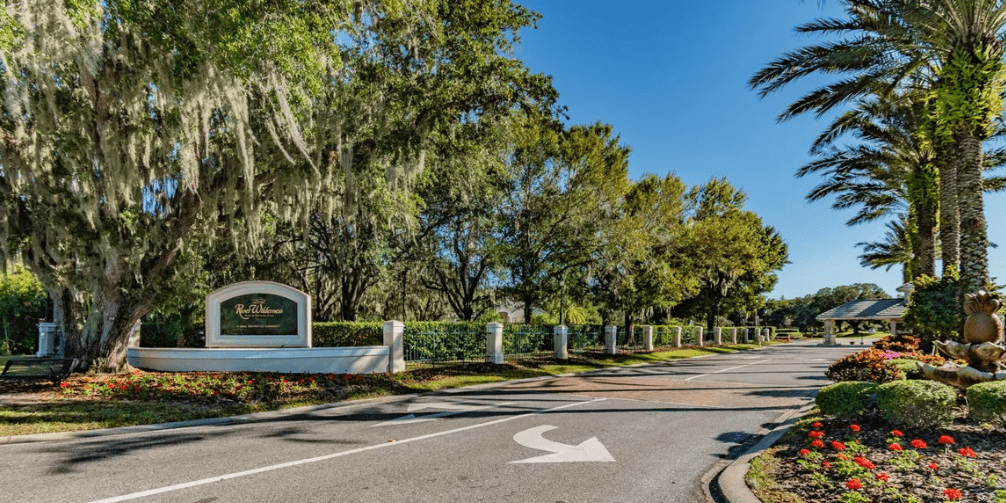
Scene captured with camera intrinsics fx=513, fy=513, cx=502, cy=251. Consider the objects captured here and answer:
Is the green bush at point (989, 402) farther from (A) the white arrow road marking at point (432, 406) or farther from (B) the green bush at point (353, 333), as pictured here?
(B) the green bush at point (353, 333)

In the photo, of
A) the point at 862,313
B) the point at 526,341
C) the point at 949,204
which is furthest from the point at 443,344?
the point at 862,313

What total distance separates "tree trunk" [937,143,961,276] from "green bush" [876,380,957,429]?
8714 mm

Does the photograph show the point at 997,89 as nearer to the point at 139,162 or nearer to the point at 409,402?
the point at 409,402

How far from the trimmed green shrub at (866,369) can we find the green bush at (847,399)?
8.46 feet

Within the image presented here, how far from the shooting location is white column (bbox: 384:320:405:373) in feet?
51.0

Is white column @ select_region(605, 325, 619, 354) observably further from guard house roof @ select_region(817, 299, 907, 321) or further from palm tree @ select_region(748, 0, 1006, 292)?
guard house roof @ select_region(817, 299, 907, 321)

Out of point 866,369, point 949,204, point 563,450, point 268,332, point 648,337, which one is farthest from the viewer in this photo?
point 648,337

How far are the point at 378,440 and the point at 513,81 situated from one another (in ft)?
33.9

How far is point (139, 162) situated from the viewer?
12141 millimetres

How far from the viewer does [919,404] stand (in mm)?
6496

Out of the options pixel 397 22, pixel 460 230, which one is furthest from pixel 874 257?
pixel 397 22

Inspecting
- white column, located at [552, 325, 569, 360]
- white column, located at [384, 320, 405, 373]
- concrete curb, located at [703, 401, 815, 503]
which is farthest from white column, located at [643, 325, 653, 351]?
concrete curb, located at [703, 401, 815, 503]

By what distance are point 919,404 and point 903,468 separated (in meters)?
1.82

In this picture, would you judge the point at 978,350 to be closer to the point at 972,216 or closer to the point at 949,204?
the point at 972,216
